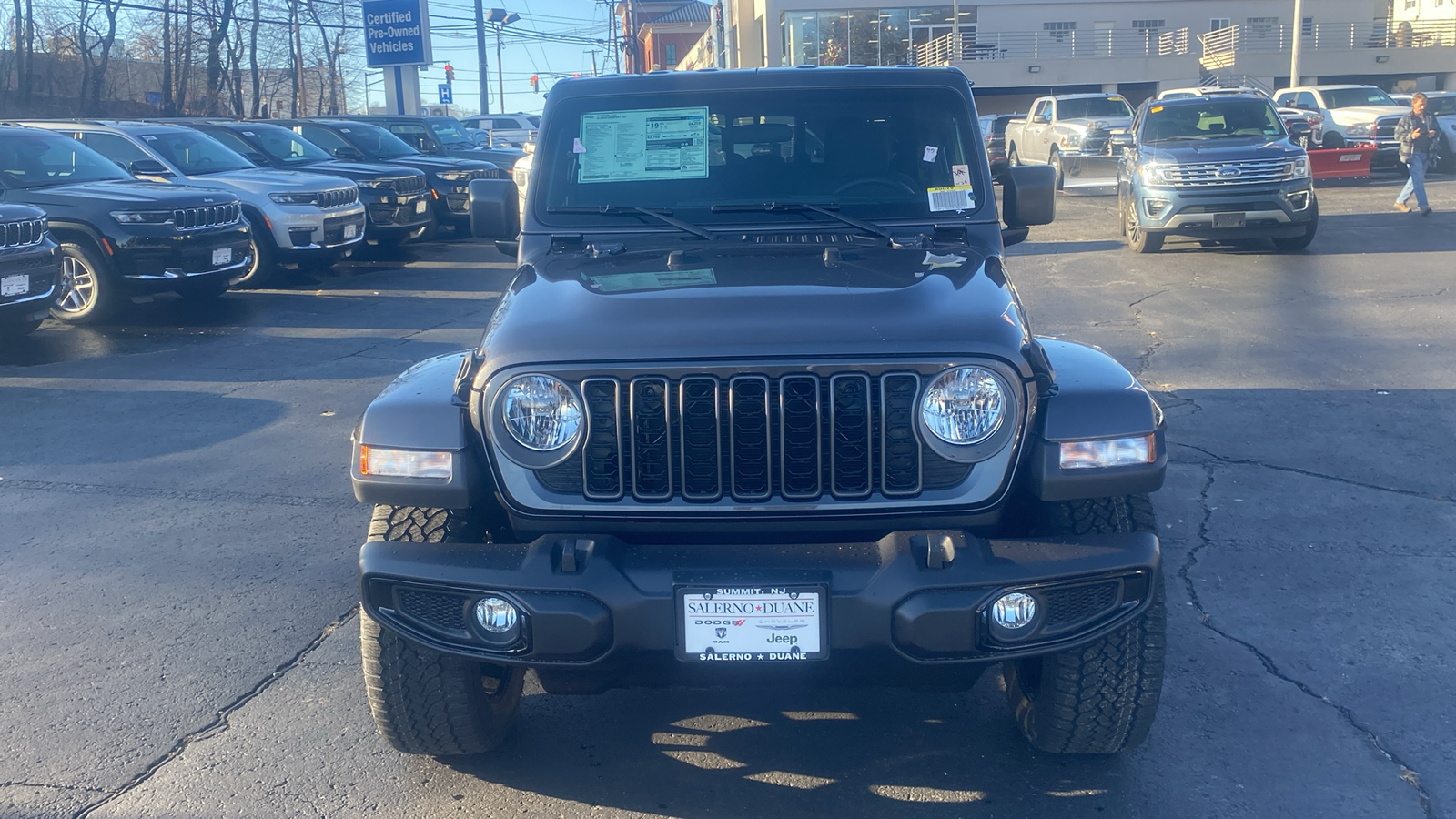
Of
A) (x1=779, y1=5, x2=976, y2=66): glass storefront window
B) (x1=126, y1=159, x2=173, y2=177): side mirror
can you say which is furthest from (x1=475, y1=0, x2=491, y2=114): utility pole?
(x1=126, y1=159, x2=173, y2=177): side mirror

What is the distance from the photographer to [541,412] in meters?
3.04

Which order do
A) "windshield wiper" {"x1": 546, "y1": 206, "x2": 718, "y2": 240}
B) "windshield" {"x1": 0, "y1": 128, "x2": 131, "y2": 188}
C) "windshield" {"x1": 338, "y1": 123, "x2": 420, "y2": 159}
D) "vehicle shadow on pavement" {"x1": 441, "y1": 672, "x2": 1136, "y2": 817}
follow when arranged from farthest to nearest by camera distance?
"windshield" {"x1": 338, "y1": 123, "x2": 420, "y2": 159}
"windshield" {"x1": 0, "y1": 128, "x2": 131, "y2": 188}
"windshield wiper" {"x1": 546, "y1": 206, "x2": 718, "y2": 240}
"vehicle shadow on pavement" {"x1": 441, "y1": 672, "x2": 1136, "y2": 817}

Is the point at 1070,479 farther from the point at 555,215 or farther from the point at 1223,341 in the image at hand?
the point at 1223,341

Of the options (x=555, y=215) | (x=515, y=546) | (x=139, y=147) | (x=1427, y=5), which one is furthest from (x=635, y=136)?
(x=1427, y=5)

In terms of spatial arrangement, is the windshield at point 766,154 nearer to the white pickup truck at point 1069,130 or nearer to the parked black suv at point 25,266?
the parked black suv at point 25,266

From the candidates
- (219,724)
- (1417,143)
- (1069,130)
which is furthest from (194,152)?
(1069,130)

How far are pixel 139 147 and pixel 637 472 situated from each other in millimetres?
11905

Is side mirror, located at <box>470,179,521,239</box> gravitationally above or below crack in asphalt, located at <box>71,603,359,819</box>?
above

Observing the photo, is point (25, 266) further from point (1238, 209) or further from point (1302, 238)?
point (1302, 238)

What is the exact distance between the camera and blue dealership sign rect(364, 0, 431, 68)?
1161 inches

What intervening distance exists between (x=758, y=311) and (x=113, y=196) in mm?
9576

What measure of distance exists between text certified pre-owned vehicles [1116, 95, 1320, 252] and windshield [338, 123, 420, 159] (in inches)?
391

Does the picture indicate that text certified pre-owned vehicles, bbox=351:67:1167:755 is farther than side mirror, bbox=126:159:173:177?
No

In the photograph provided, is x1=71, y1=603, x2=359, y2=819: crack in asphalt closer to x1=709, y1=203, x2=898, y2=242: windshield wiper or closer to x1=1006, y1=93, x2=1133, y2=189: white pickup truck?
x1=709, y1=203, x2=898, y2=242: windshield wiper
